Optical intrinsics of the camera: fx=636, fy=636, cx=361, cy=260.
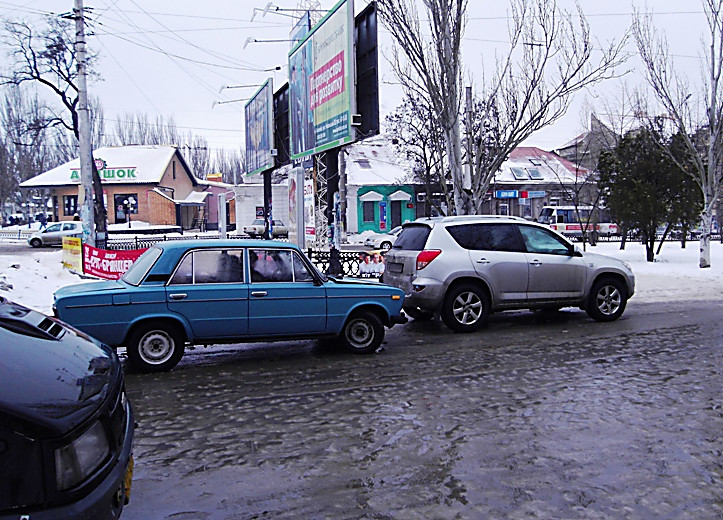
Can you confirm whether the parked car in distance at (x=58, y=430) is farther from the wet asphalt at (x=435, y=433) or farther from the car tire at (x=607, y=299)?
the car tire at (x=607, y=299)

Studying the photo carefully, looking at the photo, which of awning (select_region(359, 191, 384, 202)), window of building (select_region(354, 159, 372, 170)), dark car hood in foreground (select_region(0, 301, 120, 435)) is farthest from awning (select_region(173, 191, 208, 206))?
dark car hood in foreground (select_region(0, 301, 120, 435))

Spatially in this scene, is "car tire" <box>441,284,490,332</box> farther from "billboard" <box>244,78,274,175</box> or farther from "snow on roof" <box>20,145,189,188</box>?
"snow on roof" <box>20,145,189,188</box>

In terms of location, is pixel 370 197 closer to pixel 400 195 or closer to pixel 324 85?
pixel 400 195

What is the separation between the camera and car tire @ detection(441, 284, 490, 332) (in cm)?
991

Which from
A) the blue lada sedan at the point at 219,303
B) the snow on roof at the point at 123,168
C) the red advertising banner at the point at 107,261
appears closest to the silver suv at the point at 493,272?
the blue lada sedan at the point at 219,303

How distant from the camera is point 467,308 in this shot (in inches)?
393

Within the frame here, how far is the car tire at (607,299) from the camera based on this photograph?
10.8m

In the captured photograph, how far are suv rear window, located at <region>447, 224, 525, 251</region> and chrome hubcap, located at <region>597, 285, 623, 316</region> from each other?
170 centimetres

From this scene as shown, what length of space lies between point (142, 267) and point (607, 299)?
24.8 ft

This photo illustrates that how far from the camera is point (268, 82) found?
24703 mm

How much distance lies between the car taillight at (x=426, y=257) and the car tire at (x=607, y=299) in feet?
9.65

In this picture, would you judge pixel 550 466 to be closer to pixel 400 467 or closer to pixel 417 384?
pixel 400 467

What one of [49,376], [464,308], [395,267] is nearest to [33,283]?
[395,267]

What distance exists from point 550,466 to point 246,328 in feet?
14.0
